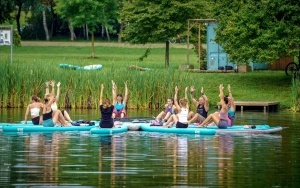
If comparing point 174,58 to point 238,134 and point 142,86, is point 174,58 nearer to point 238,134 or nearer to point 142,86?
point 142,86

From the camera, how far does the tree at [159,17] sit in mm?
70250

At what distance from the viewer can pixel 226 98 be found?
4100 cm

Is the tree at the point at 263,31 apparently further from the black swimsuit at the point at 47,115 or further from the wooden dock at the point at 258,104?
the black swimsuit at the point at 47,115

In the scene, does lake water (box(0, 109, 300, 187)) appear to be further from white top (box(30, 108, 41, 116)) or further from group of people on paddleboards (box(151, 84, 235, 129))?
white top (box(30, 108, 41, 116))

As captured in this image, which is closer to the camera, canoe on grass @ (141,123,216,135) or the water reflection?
the water reflection

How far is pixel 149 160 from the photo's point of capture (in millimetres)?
31891

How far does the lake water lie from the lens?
2733 cm

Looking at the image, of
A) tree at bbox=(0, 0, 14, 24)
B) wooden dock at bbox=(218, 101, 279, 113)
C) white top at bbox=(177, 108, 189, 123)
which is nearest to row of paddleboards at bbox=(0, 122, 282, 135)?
white top at bbox=(177, 108, 189, 123)

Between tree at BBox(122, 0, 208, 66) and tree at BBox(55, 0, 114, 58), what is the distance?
19.1 m

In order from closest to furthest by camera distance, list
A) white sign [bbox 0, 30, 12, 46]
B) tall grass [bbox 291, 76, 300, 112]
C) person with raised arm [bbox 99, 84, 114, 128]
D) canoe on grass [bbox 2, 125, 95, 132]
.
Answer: person with raised arm [bbox 99, 84, 114, 128] < canoe on grass [bbox 2, 125, 95, 132] < tall grass [bbox 291, 76, 300, 112] < white sign [bbox 0, 30, 12, 46]

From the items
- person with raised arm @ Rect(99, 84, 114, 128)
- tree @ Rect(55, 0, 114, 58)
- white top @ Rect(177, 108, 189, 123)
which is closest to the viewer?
person with raised arm @ Rect(99, 84, 114, 128)

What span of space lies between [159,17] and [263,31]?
1425cm

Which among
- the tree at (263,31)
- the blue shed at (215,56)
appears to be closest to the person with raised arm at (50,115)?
the tree at (263,31)

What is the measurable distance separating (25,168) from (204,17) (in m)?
42.9
